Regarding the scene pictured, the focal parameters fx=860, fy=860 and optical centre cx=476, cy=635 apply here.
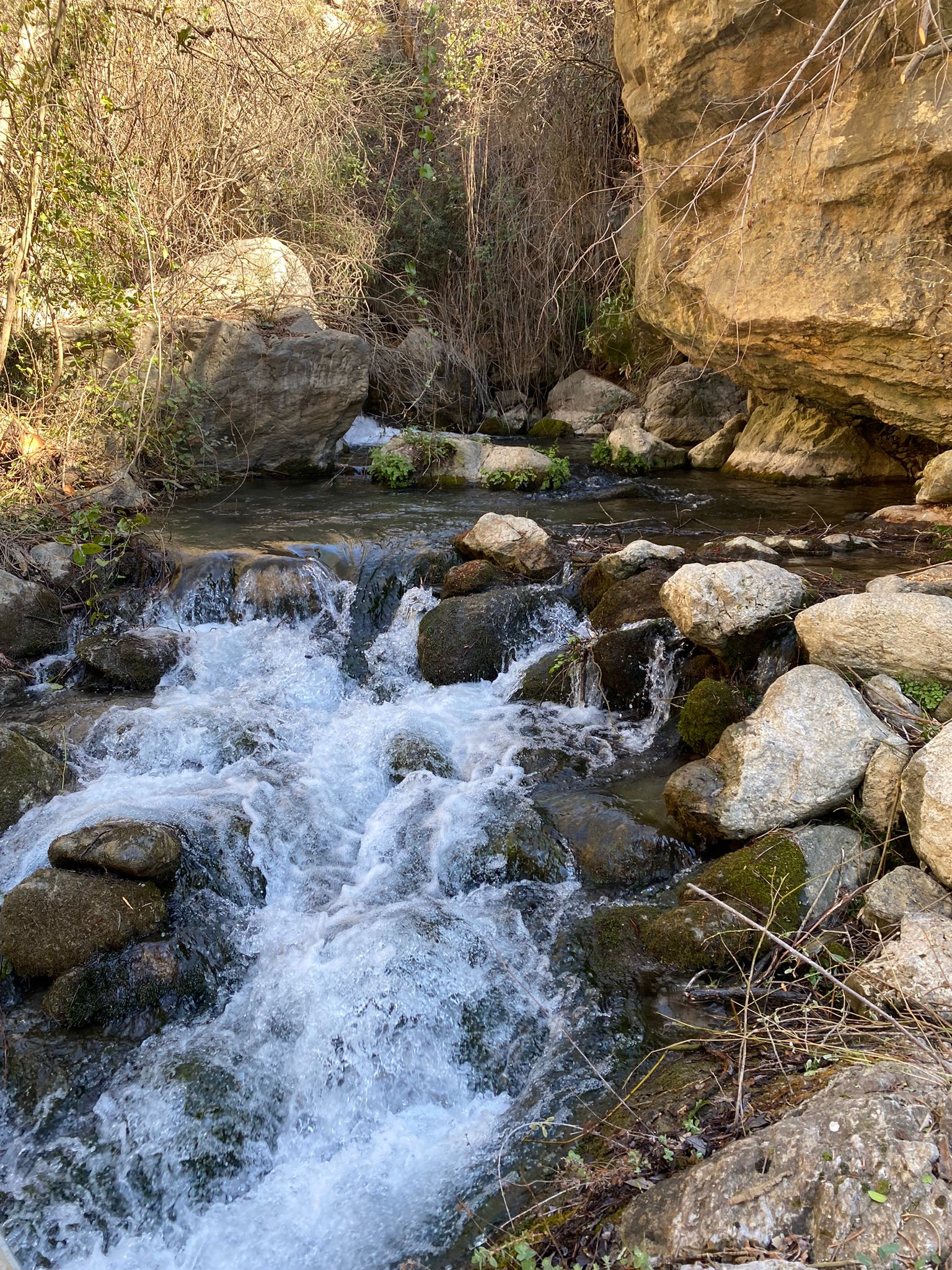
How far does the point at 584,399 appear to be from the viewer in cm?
1219

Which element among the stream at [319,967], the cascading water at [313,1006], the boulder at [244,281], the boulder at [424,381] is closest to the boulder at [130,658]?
the stream at [319,967]

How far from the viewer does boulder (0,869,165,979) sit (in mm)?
3283

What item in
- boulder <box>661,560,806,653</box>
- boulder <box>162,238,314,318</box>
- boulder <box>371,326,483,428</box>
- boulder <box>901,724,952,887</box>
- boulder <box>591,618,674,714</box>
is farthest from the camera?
boulder <box>371,326,483,428</box>

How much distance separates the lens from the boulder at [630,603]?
17.0ft

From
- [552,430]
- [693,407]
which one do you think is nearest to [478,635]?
[693,407]

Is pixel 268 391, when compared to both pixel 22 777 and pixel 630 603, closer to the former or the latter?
pixel 630 603

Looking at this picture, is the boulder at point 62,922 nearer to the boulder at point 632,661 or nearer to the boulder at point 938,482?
the boulder at point 632,661

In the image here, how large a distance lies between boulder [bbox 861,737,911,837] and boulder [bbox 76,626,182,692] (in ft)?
14.0

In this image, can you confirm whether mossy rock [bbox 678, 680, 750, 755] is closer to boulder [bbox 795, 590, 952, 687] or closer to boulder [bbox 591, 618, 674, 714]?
boulder [bbox 795, 590, 952, 687]

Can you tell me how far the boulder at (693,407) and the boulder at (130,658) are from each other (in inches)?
275

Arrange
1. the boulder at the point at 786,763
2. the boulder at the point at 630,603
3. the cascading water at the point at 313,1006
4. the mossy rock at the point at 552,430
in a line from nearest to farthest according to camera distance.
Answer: the cascading water at the point at 313,1006
the boulder at the point at 786,763
the boulder at the point at 630,603
the mossy rock at the point at 552,430

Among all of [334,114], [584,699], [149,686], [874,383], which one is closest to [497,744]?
[584,699]

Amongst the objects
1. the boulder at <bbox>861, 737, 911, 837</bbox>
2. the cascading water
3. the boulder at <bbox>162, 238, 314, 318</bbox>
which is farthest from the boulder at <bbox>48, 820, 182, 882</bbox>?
the boulder at <bbox>162, 238, 314, 318</bbox>

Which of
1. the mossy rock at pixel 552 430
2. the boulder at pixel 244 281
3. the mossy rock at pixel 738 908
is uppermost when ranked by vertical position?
the boulder at pixel 244 281
